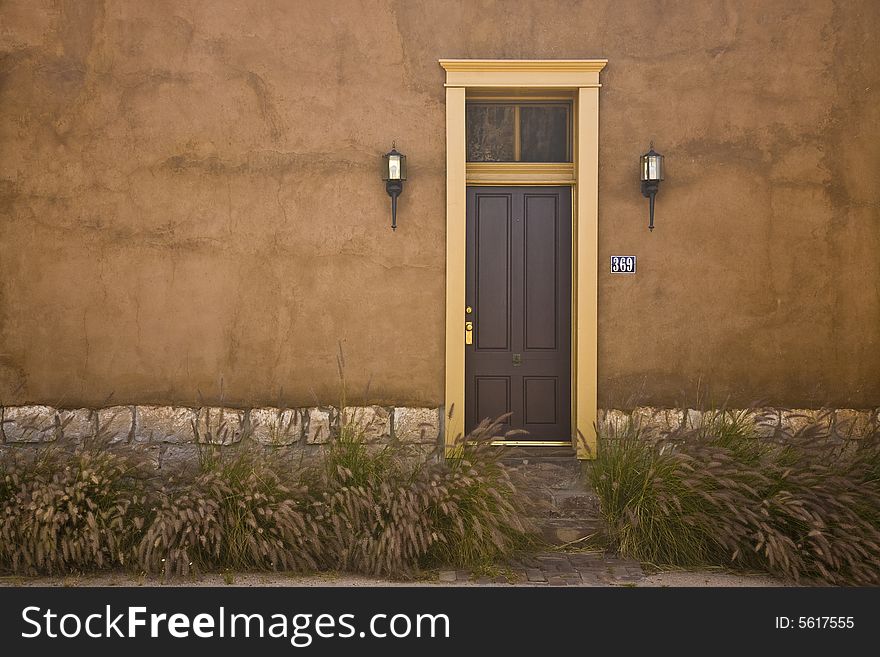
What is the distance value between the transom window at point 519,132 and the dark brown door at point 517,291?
30 centimetres

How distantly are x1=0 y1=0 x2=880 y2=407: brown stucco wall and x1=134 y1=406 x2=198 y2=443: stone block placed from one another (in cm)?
14

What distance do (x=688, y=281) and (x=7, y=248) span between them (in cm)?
→ 565

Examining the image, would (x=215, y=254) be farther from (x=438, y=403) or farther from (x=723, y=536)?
(x=723, y=536)

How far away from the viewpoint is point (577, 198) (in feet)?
21.0

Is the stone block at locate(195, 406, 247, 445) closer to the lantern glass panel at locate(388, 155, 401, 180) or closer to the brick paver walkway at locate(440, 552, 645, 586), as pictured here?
the lantern glass panel at locate(388, 155, 401, 180)

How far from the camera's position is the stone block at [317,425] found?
6363 millimetres

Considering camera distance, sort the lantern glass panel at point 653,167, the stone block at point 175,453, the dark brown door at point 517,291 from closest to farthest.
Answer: the lantern glass panel at point 653,167
the stone block at point 175,453
the dark brown door at point 517,291

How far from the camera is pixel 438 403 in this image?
641 centimetres

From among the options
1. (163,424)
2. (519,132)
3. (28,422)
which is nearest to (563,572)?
(163,424)

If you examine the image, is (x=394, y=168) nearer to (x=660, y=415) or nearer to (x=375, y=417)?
(x=375, y=417)

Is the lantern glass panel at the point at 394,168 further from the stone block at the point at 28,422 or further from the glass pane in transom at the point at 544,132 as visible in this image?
the stone block at the point at 28,422


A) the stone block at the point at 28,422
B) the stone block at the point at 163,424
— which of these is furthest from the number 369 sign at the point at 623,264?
the stone block at the point at 28,422

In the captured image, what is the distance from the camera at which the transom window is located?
6582 mm

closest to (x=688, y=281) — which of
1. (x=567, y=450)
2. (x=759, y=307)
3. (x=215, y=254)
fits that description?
(x=759, y=307)
